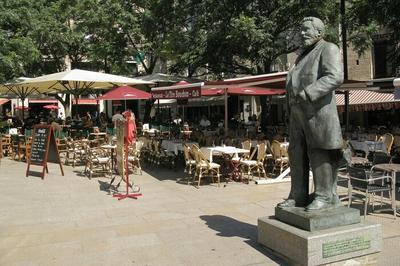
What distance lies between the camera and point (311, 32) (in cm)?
507

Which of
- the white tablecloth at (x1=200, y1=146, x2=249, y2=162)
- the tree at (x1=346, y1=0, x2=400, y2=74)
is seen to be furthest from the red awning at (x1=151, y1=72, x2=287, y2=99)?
the tree at (x1=346, y1=0, x2=400, y2=74)

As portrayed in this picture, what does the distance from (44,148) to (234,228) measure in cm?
682

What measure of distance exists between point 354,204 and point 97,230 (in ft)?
14.5

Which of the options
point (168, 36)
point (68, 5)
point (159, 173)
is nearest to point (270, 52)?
point (168, 36)

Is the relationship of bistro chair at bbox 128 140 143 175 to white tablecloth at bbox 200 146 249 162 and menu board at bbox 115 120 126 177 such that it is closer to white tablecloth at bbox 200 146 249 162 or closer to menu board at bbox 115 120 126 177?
white tablecloth at bbox 200 146 249 162

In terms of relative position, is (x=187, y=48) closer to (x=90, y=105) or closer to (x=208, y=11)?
(x=208, y=11)

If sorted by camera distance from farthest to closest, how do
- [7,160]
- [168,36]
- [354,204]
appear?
[168,36]
[7,160]
[354,204]

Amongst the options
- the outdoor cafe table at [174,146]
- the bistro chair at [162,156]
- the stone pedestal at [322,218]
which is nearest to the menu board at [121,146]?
the outdoor cafe table at [174,146]

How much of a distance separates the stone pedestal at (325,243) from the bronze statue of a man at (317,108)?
1.04ft

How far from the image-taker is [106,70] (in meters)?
27.2

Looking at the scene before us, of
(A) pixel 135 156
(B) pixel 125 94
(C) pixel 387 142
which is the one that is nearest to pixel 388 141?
(C) pixel 387 142

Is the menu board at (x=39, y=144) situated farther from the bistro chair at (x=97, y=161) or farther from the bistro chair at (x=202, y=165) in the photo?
the bistro chair at (x=202, y=165)

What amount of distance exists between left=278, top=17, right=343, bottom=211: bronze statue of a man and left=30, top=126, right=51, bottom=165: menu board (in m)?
8.10

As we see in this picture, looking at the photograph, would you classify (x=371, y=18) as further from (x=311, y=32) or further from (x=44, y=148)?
(x=311, y=32)
